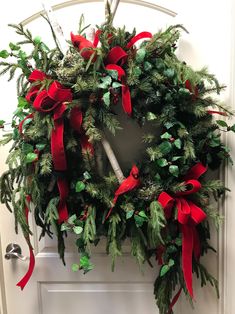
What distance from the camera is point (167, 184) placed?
95 cm

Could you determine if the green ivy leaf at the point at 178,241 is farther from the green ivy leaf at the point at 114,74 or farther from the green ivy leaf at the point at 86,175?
the green ivy leaf at the point at 114,74

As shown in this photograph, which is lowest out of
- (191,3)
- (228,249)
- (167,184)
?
(228,249)

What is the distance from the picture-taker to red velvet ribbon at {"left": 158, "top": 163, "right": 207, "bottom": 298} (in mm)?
917

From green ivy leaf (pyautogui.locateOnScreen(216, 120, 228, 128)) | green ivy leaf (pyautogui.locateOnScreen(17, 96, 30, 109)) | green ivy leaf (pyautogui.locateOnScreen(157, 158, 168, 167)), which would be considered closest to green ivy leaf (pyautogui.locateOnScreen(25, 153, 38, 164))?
green ivy leaf (pyautogui.locateOnScreen(17, 96, 30, 109))

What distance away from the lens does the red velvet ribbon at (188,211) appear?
92 cm

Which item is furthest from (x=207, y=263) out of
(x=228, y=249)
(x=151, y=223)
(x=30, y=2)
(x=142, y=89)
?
(x=30, y=2)

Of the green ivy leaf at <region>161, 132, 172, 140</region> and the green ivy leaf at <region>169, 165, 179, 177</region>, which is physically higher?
the green ivy leaf at <region>161, 132, 172, 140</region>

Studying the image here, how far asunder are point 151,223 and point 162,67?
0.45m

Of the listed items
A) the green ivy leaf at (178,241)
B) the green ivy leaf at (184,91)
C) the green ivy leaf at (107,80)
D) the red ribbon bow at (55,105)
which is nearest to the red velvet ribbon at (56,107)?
the red ribbon bow at (55,105)

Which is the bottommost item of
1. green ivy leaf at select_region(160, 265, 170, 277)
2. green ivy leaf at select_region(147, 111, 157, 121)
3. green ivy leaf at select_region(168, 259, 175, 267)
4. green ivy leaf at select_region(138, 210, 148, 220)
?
green ivy leaf at select_region(160, 265, 170, 277)

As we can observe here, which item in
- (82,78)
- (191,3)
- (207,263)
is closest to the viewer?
(82,78)

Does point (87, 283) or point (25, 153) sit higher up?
point (25, 153)

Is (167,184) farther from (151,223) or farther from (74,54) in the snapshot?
(74,54)

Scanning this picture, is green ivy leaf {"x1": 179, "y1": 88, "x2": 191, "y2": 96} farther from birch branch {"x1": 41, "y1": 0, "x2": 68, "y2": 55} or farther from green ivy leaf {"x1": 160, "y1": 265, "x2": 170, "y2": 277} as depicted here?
green ivy leaf {"x1": 160, "y1": 265, "x2": 170, "y2": 277}
